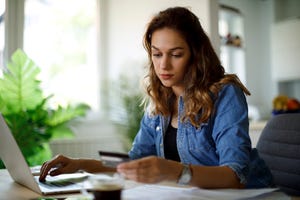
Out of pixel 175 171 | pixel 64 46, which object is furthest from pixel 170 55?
→ pixel 64 46

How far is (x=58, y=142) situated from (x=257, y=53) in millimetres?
3011

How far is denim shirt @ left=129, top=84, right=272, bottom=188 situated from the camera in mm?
1041

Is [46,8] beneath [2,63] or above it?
above

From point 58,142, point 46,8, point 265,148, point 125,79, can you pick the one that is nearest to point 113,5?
point 46,8

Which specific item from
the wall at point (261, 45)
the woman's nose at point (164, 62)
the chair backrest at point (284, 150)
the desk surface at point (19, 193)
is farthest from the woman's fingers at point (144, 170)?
the wall at point (261, 45)

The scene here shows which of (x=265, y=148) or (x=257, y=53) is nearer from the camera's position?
(x=265, y=148)

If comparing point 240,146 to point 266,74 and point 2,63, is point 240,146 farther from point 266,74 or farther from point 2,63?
point 266,74

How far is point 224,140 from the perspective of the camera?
1.09 meters

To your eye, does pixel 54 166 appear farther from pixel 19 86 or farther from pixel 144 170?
pixel 19 86

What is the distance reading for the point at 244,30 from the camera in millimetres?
4844

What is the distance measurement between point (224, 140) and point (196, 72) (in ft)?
1.10

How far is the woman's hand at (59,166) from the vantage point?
118 cm

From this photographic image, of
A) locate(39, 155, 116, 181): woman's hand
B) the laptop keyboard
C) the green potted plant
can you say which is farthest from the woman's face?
the green potted plant

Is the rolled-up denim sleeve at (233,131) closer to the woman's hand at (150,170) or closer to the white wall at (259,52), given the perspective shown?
the woman's hand at (150,170)
